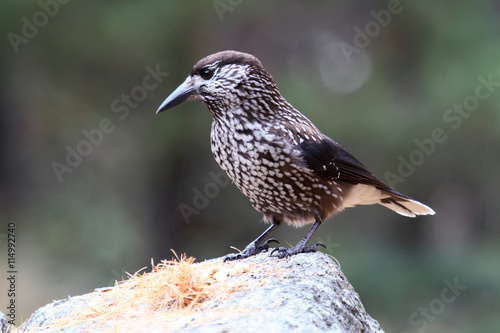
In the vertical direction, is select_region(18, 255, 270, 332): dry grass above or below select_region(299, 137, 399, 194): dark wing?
below

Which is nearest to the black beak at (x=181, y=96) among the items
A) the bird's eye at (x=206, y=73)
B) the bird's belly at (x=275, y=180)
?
the bird's eye at (x=206, y=73)

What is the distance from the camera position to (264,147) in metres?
3.68

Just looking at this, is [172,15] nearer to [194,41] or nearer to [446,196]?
[194,41]

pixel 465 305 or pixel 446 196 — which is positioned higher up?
pixel 446 196

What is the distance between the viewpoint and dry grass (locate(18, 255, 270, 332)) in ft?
9.07

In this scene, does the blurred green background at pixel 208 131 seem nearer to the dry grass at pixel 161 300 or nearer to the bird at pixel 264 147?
the bird at pixel 264 147

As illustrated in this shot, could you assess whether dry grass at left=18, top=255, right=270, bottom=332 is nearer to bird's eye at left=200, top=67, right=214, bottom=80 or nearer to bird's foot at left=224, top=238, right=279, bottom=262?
bird's foot at left=224, top=238, right=279, bottom=262

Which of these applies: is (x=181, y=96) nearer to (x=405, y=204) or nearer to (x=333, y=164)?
(x=333, y=164)

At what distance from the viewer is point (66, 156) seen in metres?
7.82

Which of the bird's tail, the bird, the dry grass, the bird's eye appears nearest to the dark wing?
the bird

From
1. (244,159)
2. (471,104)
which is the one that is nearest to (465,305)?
(471,104)

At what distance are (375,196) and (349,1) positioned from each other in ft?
13.0

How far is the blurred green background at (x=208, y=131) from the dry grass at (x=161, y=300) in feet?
11.0

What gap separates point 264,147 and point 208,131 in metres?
2.76
